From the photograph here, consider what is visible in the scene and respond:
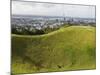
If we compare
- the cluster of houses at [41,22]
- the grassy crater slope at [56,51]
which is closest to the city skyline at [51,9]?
the cluster of houses at [41,22]

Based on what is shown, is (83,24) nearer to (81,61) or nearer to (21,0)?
(81,61)

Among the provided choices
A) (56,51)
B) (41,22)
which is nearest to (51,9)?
(41,22)

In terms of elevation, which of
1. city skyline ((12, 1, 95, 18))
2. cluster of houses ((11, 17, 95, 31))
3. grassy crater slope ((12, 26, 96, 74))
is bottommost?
grassy crater slope ((12, 26, 96, 74))

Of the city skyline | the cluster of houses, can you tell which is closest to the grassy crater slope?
the cluster of houses

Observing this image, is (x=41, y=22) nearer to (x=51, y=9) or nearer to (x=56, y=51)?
(x=51, y=9)

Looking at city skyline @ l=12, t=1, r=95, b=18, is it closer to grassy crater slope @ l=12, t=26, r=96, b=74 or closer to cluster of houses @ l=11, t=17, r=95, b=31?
cluster of houses @ l=11, t=17, r=95, b=31

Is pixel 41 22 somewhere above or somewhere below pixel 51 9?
below

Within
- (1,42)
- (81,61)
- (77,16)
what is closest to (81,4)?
(77,16)

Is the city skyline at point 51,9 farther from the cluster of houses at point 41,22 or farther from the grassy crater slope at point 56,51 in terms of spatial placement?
the grassy crater slope at point 56,51
